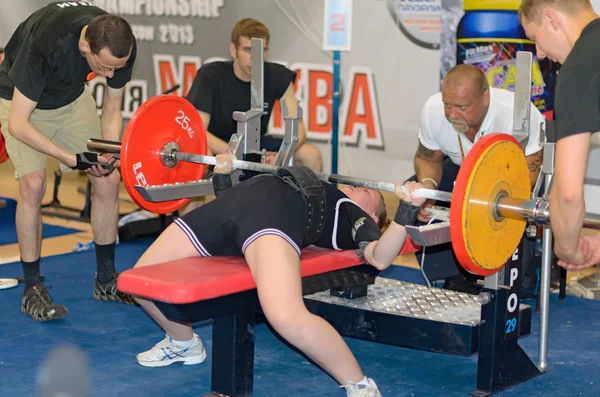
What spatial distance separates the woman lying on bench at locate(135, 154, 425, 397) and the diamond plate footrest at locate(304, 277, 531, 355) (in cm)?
22

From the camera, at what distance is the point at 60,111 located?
419cm

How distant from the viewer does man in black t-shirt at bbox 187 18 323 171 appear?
493 cm

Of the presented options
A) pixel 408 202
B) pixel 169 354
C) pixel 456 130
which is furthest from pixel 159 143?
pixel 456 130

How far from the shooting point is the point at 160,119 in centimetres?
367

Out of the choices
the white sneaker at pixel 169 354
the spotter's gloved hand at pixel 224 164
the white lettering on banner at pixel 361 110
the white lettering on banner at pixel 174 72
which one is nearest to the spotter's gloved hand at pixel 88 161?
the spotter's gloved hand at pixel 224 164

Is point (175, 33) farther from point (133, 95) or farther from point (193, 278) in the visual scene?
point (193, 278)

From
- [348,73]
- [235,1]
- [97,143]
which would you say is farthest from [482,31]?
[97,143]

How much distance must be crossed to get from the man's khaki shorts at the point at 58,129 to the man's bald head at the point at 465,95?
173 centimetres

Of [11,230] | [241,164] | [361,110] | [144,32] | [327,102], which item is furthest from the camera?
[144,32]

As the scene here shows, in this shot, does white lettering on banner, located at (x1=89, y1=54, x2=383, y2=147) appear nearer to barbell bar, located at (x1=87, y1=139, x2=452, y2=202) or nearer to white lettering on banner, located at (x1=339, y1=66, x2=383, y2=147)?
white lettering on banner, located at (x1=339, y1=66, x2=383, y2=147)

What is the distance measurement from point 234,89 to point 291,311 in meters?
2.47

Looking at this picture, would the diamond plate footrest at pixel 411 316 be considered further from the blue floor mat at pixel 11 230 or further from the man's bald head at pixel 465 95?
the blue floor mat at pixel 11 230

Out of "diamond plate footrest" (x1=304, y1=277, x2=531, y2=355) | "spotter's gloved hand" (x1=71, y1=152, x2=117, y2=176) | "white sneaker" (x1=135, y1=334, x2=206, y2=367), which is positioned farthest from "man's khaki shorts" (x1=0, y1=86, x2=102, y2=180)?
"diamond plate footrest" (x1=304, y1=277, x2=531, y2=355)

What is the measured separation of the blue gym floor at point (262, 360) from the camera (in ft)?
10.5
